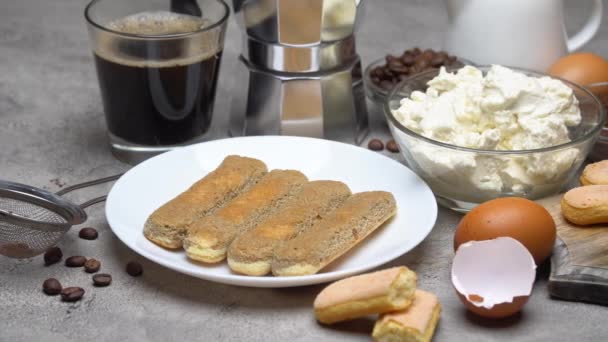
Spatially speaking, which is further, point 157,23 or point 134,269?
point 157,23

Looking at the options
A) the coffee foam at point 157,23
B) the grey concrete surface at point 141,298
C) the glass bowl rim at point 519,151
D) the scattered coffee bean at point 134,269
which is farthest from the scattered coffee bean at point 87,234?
the glass bowl rim at point 519,151

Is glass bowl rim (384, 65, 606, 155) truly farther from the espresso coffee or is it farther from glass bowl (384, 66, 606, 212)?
the espresso coffee

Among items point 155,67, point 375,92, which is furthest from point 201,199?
point 375,92

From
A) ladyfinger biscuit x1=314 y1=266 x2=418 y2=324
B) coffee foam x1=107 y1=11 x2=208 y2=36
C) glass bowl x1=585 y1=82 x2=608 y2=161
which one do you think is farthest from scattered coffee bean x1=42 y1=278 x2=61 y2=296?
glass bowl x1=585 y1=82 x2=608 y2=161

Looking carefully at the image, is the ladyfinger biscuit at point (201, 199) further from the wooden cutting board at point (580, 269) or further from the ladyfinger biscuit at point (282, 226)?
the wooden cutting board at point (580, 269)

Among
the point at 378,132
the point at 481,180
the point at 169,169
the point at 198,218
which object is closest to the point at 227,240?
the point at 198,218

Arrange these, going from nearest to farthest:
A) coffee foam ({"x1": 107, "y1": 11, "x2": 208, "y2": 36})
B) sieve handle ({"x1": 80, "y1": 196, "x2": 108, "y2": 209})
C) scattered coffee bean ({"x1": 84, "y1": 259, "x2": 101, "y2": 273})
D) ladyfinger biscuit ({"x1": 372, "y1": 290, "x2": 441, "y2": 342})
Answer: ladyfinger biscuit ({"x1": 372, "y1": 290, "x2": 441, "y2": 342}) < scattered coffee bean ({"x1": 84, "y1": 259, "x2": 101, "y2": 273}) < sieve handle ({"x1": 80, "y1": 196, "x2": 108, "y2": 209}) < coffee foam ({"x1": 107, "y1": 11, "x2": 208, "y2": 36})

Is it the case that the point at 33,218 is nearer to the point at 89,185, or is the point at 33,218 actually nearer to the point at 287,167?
the point at 89,185
